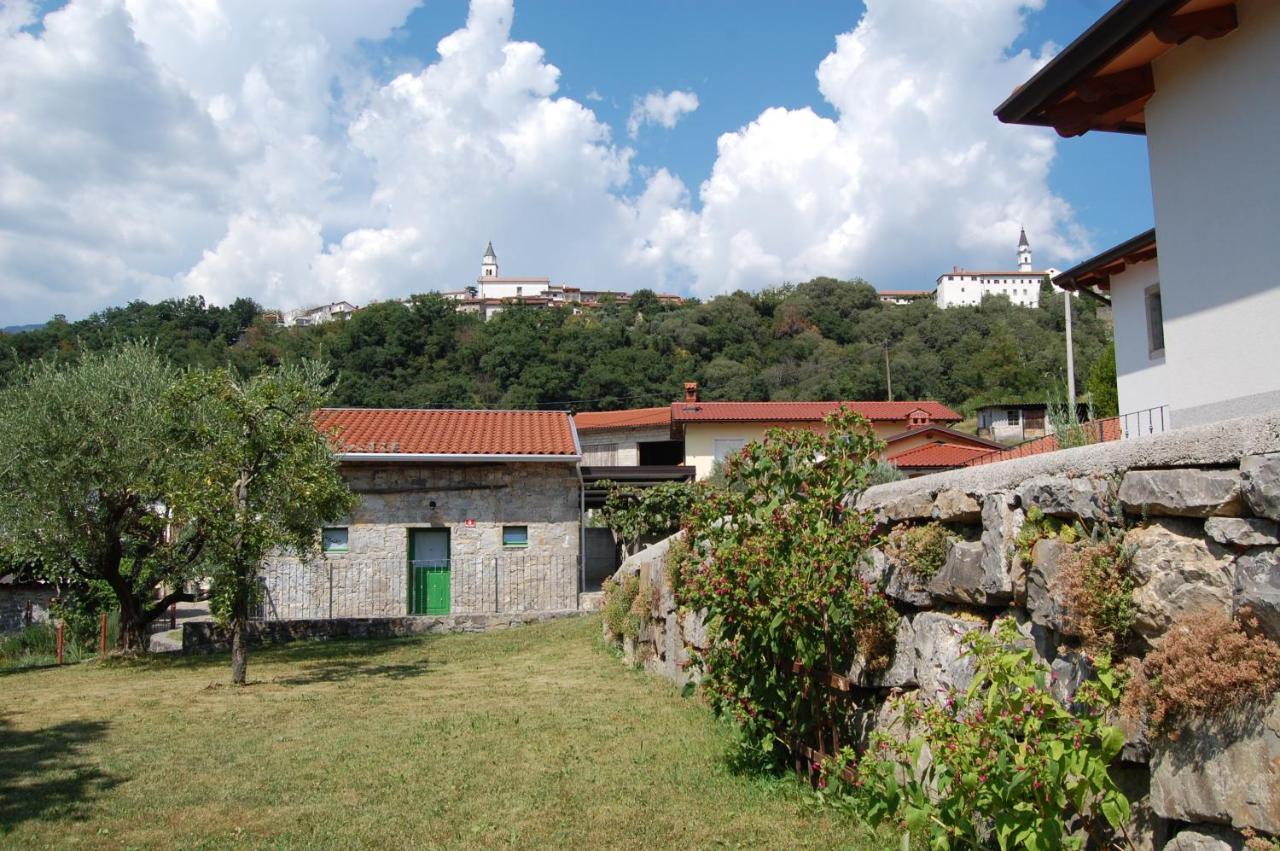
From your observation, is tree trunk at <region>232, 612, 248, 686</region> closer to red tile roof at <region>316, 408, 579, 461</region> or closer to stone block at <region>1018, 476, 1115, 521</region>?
Answer: red tile roof at <region>316, 408, 579, 461</region>

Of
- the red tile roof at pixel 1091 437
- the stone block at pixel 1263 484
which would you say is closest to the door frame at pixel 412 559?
the red tile roof at pixel 1091 437

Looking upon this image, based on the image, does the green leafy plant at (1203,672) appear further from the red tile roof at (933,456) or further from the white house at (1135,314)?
the red tile roof at (933,456)

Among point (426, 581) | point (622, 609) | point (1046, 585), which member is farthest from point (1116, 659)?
point (426, 581)

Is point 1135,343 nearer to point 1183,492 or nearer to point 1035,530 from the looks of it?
point 1035,530

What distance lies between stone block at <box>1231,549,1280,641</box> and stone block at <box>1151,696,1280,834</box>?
0.22 meters

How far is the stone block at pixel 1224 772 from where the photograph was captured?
2.60 metres

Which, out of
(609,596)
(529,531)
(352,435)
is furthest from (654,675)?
(352,435)

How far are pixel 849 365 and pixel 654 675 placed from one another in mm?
46184

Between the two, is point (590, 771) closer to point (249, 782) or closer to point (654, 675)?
point (249, 782)

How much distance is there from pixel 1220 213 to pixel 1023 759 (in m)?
3.77

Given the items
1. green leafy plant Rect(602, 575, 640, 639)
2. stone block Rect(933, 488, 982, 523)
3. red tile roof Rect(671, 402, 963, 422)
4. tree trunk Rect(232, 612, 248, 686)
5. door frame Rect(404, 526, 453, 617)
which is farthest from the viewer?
red tile roof Rect(671, 402, 963, 422)

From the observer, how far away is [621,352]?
2136 inches

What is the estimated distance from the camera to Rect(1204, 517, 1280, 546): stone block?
2.70 meters

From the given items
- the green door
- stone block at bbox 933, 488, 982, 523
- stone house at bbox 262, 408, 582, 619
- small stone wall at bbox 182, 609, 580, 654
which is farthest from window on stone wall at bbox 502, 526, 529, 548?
stone block at bbox 933, 488, 982, 523
